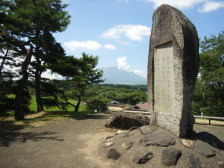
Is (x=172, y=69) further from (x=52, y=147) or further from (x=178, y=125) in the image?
(x=52, y=147)

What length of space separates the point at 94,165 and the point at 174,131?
2369mm

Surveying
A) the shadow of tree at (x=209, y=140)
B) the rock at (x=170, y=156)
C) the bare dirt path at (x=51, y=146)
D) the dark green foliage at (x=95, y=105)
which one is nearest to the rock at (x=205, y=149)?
the shadow of tree at (x=209, y=140)

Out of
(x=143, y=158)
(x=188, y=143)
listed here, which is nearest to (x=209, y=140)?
(x=188, y=143)

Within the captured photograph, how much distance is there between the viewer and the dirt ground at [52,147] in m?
4.54

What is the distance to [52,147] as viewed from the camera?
18.8ft

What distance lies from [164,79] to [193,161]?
8.07 ft

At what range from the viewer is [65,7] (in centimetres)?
1414

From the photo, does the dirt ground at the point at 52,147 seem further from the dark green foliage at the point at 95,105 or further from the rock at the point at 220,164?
the dark green foliage at the point at 95,105

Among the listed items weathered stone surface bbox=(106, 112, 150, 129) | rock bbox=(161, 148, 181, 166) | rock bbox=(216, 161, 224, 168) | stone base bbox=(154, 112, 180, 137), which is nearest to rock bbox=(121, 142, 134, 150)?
rock bbox=(161, 148, 181, 166)

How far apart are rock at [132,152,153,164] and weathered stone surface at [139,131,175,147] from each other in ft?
1.30

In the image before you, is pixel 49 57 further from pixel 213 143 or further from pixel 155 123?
pixel 213 143

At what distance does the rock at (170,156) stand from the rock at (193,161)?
0.24 metres

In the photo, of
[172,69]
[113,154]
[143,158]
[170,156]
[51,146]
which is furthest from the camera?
[51,146]

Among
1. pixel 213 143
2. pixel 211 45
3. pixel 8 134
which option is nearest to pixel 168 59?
pixel 213 143
